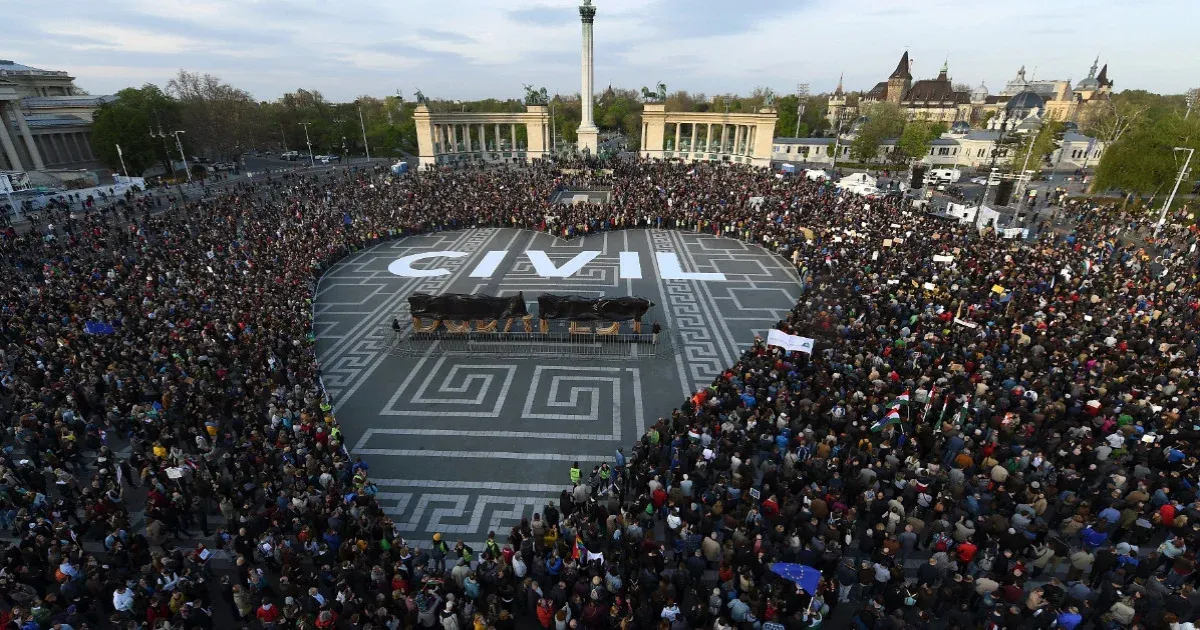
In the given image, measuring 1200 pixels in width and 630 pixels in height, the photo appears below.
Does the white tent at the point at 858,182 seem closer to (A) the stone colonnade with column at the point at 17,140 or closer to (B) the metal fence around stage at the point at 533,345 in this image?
(B) the metal fence around stage at the point at 533,345

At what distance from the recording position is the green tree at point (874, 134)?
229 ft

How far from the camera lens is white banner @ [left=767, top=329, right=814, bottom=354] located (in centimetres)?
1556

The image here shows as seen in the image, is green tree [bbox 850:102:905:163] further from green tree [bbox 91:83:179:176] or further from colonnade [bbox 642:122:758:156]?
green tree [bbox 91:83:179:176]

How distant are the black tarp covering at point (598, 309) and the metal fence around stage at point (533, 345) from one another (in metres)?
0.81

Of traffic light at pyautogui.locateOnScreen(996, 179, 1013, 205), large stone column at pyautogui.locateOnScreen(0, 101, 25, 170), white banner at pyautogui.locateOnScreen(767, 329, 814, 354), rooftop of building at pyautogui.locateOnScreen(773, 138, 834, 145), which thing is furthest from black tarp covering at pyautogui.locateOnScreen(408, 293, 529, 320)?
rooftop of building at pyautogui.locateOnScreen(773, 138, 834, 145)

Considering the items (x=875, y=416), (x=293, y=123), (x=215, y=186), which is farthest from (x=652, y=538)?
(x=293, y=123)

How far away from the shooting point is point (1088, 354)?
15.6 meters

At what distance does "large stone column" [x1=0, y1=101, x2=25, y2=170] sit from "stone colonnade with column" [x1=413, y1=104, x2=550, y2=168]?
35472 mm

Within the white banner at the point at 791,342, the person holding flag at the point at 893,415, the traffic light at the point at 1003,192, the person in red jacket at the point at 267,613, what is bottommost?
the person in red jacket at the point at 267,613

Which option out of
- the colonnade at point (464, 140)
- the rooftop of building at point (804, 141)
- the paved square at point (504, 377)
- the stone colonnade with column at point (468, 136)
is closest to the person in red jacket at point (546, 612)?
the paved square at point (504, 377)

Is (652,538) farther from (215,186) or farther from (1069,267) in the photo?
(215,186)

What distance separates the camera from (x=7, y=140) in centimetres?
4775

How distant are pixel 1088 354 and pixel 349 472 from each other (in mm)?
20723

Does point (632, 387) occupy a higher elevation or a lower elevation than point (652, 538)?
lower
